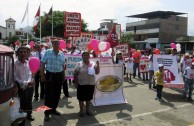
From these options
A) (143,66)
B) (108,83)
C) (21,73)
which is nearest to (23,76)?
(21,73)

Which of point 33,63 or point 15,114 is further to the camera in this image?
point 33,63

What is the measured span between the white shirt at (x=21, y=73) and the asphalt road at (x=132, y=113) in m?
1.10

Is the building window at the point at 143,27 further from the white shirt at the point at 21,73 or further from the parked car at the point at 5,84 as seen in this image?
the parked car at the point at 5,84

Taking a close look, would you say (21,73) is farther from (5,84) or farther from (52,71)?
(5,84)

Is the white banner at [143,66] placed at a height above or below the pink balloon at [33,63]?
below

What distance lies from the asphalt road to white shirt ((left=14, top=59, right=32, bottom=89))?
110cm

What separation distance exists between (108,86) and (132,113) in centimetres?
119

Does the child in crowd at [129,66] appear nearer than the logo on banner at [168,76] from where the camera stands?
No

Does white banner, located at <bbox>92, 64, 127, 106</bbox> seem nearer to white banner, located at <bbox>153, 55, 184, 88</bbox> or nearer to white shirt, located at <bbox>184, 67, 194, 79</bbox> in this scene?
white shirt, located at <bbox>184, 67, 194, 79</bbox>

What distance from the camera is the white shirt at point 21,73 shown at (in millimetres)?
6008

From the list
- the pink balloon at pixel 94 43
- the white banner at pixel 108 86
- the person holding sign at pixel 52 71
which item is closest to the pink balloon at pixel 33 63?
the person holding sign at pixel 52 71

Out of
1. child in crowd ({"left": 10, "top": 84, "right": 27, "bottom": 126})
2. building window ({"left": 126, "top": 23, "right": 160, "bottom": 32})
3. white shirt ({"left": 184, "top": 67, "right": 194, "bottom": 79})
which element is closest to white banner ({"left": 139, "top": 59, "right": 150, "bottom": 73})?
white shirt ({"left": 184, "top": 67, "right": 194, "bottom": 79})

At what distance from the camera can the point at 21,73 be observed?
19.8 ft

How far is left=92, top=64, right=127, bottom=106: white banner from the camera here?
833cm
